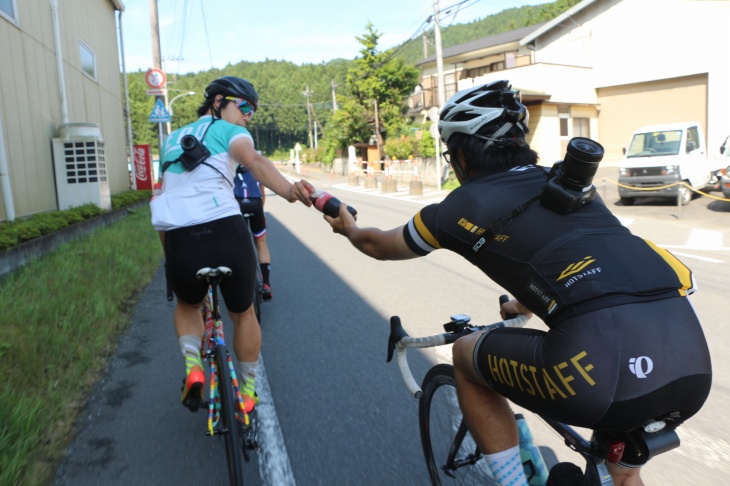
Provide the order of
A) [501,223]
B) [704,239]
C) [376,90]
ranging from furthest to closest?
[376,90] → [704,239] → [501,223]

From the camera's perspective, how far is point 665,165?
14.5m

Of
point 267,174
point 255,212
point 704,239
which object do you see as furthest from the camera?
point 704,239

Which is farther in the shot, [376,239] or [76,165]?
[76,165]

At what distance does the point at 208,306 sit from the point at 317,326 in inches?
91.5

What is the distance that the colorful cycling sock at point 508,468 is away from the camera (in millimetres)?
1906

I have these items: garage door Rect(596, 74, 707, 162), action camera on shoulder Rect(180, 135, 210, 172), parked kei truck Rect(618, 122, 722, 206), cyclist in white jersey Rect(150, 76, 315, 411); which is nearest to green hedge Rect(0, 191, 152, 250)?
cyclist in white jersey Rect(150, 76, 315, 411)

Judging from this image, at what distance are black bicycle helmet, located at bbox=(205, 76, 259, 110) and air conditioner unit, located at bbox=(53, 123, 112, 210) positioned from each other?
990 centimetres

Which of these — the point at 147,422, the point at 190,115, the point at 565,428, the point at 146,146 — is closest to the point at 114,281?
the point at 147,422

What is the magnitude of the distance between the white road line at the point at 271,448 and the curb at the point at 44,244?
167 inches

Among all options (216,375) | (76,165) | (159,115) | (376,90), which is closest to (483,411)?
(216,375)

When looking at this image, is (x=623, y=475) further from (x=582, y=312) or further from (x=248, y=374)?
(x=248, y=374)

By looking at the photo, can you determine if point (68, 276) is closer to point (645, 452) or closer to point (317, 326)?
point (317, 326)

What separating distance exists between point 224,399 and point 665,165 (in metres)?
14.8

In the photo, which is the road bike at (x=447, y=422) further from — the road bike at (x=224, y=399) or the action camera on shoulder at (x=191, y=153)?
the action camera on shoulder at (x=191, y=153)
